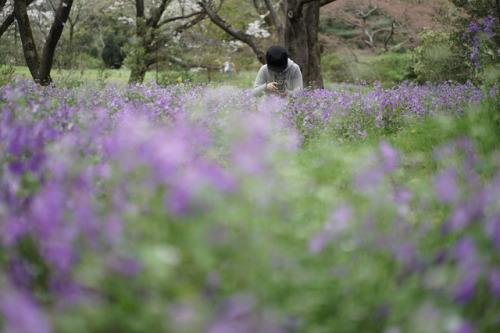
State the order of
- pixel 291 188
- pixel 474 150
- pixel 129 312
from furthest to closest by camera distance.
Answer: pixel 474 150 < pixel 291 188 < pixel 129 312

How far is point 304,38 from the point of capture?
9500mm

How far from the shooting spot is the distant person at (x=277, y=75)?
5.99 metres

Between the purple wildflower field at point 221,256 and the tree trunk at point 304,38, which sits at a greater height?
the tree trunk at point 304,38

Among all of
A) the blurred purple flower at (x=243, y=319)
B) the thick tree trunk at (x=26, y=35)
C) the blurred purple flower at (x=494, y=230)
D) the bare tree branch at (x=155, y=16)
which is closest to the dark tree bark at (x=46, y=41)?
the thick tree trunk at (x=26, y=35)

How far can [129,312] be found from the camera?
1.41 m

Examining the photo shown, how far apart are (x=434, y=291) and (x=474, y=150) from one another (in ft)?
8.18

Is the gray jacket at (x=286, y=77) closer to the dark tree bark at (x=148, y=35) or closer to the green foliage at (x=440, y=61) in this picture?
the green foliage at (x=440, y=61)

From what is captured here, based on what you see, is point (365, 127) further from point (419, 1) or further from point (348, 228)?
point (419, 1)

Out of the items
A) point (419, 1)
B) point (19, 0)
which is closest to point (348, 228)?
point (19, 0)

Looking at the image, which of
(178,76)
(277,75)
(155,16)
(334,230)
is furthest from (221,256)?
(155,16)

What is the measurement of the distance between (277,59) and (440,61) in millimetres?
9447

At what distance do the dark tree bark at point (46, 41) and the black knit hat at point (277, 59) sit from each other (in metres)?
5.81

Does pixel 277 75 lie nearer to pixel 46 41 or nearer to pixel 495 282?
pixel 495 282

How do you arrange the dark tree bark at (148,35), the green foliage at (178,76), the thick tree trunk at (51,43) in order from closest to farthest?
the thick tree trunk at (51,43) → the dark tree bark at (148,35) → the green foliage at (178,76)
